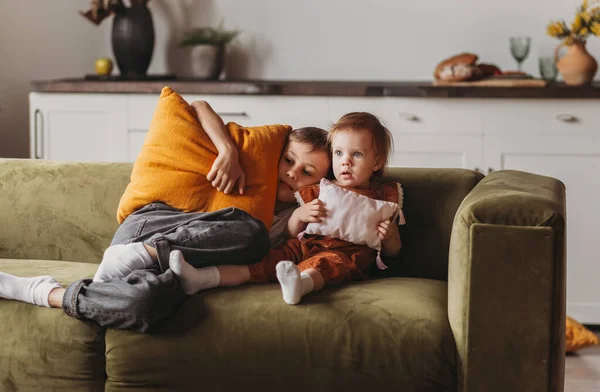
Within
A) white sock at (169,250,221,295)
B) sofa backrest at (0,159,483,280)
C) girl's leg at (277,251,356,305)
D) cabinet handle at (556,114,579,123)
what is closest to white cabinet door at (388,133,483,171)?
cabinet handle at (556,114,579,123)

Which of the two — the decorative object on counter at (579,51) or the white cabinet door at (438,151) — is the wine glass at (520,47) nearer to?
the decorative object on counter at (579,51)

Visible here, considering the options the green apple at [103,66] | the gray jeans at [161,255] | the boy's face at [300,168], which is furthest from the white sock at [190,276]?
the green apple at [103,66]

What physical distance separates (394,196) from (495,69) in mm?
1578

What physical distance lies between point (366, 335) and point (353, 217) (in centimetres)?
44

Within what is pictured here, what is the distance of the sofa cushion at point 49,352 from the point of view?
196 cm

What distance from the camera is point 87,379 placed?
1.97 meters

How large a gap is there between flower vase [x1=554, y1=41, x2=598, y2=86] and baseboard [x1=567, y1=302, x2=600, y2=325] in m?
0.87

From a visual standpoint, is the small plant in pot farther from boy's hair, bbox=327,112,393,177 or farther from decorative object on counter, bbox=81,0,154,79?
boy's hair, bbox=327,112,393,177

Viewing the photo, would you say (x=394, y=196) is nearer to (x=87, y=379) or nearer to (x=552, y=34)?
(x=87, y=379)

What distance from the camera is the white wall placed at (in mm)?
3945

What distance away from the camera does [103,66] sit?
3.94 m

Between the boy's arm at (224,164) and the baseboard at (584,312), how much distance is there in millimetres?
1718

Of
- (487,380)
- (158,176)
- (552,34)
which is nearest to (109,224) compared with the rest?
(158,176)

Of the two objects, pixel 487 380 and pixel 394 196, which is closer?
pixel 487 380
